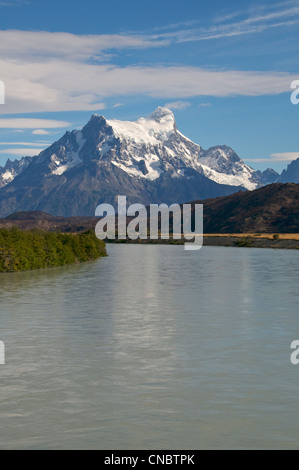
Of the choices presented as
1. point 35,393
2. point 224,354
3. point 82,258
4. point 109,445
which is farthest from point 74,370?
point 82,258

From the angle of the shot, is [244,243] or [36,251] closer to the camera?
[36,251]

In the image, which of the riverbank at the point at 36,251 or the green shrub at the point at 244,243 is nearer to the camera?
the riverbank at the point at 36,251

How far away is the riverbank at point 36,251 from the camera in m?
80.1

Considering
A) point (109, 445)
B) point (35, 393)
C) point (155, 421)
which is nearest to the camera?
point (109, 445)

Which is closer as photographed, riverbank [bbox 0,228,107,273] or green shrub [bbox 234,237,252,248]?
riverbank [bbox 0,228,107,273]

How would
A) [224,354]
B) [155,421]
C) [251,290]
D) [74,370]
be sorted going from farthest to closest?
[251,290] → [224,354] → [74,370] → [155,421]

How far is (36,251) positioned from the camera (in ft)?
290

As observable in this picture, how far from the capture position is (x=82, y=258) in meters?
106

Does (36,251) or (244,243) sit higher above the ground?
(36,251)

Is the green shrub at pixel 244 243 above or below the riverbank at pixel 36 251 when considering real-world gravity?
below

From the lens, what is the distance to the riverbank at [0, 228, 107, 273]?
80.1 m

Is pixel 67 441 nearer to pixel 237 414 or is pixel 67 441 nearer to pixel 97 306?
pixel 237 414

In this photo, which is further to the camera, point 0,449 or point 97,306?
point 97,306

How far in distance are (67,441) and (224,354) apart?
12769mm
